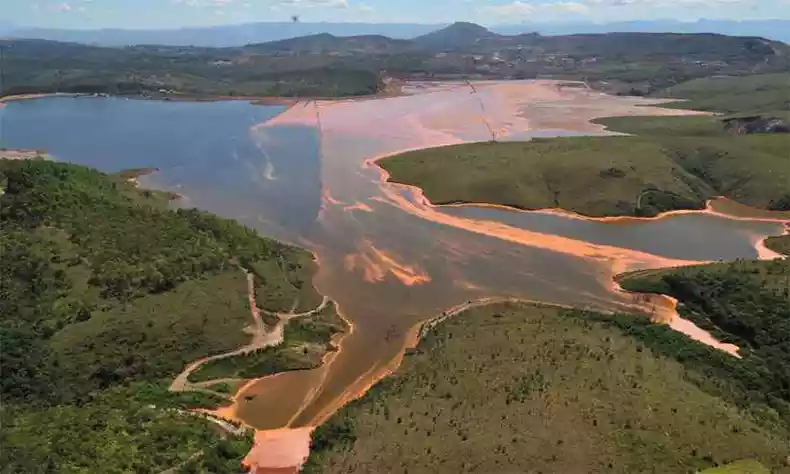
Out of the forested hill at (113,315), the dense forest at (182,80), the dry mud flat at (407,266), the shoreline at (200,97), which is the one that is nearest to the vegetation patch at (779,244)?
the dry mud flat at (407,266)

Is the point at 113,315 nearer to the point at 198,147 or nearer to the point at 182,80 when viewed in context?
the point at 198,147

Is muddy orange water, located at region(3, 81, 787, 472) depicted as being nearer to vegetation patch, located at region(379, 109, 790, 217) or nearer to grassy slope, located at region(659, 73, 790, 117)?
vegetation patch, located at region(379, 109, 790, 217)

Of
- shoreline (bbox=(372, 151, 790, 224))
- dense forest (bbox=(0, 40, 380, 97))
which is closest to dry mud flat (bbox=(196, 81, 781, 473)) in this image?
shoreline (bbox=(372, 151, 790, 224))

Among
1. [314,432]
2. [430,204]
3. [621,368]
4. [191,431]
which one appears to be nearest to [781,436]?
[621,368]

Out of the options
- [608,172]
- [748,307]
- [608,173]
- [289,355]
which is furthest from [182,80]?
[748,307]

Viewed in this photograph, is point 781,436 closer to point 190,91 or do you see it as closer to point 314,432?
point 314,432
